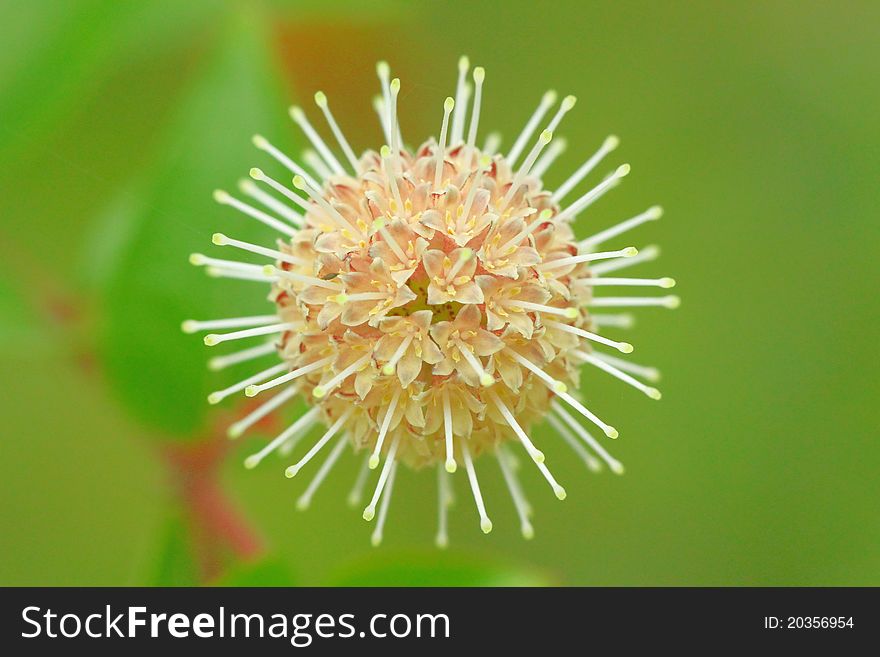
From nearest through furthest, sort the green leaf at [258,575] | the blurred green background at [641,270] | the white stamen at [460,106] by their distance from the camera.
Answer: the white stamen at [460,106] < the green leaf at [258,575] < the blurred green background at [641,270]

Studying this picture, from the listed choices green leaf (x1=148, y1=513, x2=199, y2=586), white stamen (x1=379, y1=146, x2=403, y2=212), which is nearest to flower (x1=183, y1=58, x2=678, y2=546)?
white stamen (x1=379, y1=146, x2=403, y2=212)

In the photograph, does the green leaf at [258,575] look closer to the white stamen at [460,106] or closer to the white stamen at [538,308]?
the white stamen at [538,308]

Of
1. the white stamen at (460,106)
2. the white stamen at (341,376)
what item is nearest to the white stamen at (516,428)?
the white stamen at (341,376)

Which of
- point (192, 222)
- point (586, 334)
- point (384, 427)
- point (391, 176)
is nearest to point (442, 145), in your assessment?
point (391, 176)

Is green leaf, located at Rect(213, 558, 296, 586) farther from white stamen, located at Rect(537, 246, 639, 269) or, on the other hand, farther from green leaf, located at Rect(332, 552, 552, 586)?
white stamen, located at Rect(537, 246, 639, 269)

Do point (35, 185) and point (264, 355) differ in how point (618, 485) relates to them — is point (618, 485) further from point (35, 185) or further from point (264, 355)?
point (35, 185)

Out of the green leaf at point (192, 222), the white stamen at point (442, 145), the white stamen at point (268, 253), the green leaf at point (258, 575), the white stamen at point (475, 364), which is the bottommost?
the green leaf at point (258, 575)
